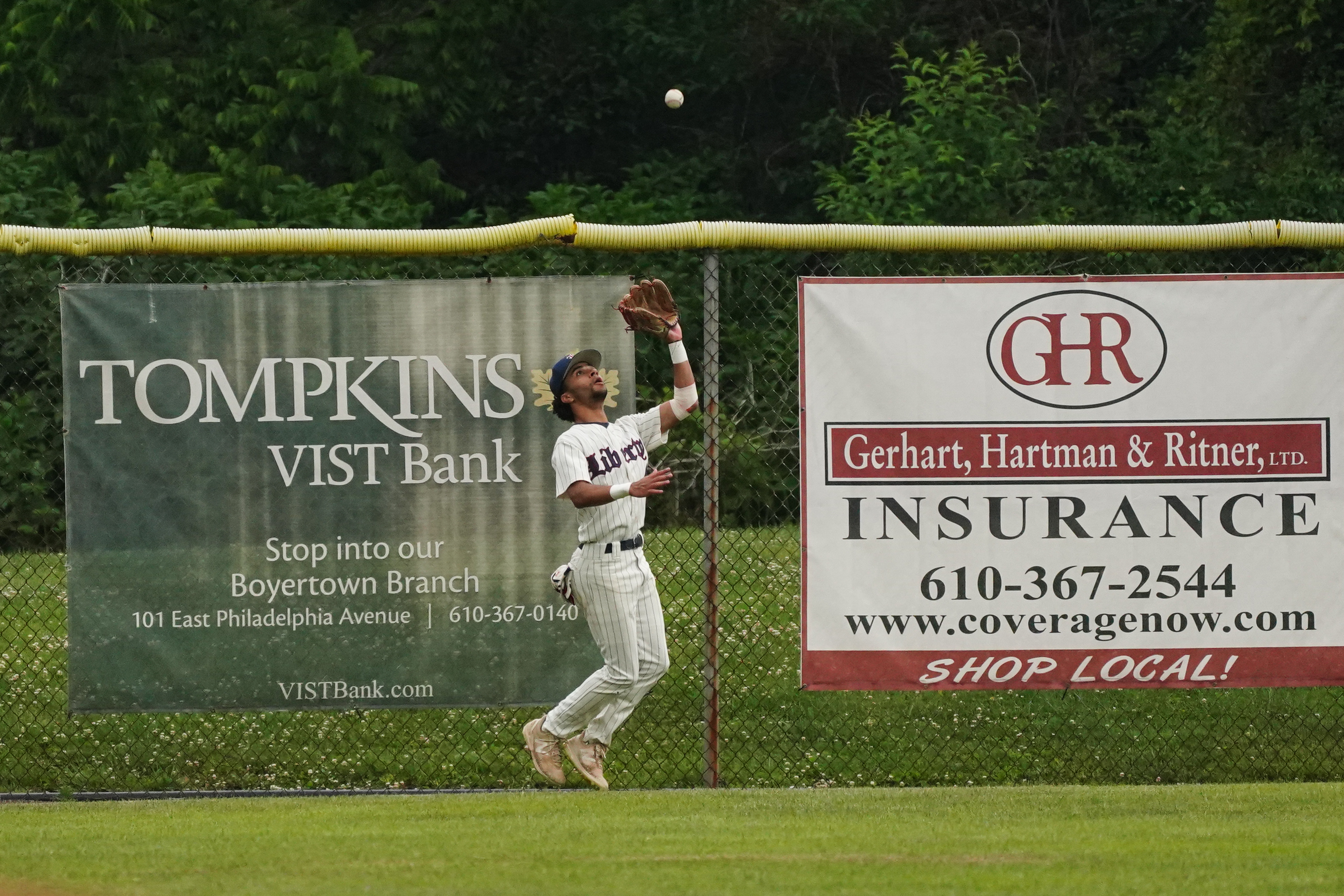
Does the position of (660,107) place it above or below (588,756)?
above

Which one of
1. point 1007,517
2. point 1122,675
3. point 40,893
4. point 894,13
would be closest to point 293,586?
point 40,893

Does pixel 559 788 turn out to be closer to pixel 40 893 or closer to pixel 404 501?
pixel 404 501

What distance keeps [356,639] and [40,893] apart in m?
2.16

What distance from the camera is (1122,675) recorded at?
7309 millimetres

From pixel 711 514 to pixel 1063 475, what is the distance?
1.38m

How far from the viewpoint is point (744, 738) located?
8609mm

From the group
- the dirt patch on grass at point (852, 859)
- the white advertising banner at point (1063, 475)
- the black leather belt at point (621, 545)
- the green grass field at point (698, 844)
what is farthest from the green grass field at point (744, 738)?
the dirt patch on grass at point (852, 859)

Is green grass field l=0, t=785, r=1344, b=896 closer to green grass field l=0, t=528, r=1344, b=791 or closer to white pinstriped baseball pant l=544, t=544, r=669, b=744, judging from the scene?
white pinstriped baseball pant l=544, t=544, r=669, b=744

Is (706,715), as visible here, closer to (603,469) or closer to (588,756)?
(588,756)

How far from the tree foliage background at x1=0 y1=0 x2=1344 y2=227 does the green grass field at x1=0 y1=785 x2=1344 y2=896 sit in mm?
13976

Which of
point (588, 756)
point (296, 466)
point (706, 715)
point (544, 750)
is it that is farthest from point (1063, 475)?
point (296, 466)

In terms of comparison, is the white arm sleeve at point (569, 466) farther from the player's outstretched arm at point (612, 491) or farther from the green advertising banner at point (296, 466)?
the green advertising banner at point (296, 466)

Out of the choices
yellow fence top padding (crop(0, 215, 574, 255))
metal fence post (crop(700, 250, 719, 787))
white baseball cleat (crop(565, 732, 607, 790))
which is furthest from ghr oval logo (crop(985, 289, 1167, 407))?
white baseball cleat (crop(565, 732, 607, 790))

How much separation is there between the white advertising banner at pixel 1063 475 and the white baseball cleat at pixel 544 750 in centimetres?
102
